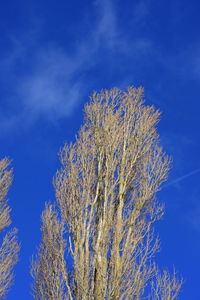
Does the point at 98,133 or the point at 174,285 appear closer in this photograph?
Result: the point at 174,285

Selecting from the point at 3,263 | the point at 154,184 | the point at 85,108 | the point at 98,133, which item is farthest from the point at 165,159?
the point at 3,263

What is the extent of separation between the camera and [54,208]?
357 inches

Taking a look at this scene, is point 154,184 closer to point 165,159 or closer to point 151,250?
point 165,159

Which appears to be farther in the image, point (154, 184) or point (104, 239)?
point (154, 184)

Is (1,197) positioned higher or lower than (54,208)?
higher

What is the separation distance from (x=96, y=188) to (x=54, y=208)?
101 centimetres

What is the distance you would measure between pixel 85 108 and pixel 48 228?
3.50 metres

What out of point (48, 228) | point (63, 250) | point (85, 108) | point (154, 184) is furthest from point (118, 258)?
point (85, 108)

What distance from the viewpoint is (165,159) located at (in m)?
10.1

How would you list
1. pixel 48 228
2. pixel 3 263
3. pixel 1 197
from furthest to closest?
pixel 1 197
pixel 3 263
pixel 48 228

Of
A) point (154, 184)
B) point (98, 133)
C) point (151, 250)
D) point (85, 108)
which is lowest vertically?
point (151, 250)

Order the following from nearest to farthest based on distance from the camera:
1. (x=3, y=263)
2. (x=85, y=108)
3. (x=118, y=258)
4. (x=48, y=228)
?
(x=118, y=258) → (x=48, y=228) → (x=85, y=108) → (x=3, y=263)

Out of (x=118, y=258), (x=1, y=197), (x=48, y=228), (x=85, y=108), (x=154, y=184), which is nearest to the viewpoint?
(x=118, y=258)

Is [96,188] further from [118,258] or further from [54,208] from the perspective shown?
[118,258]
